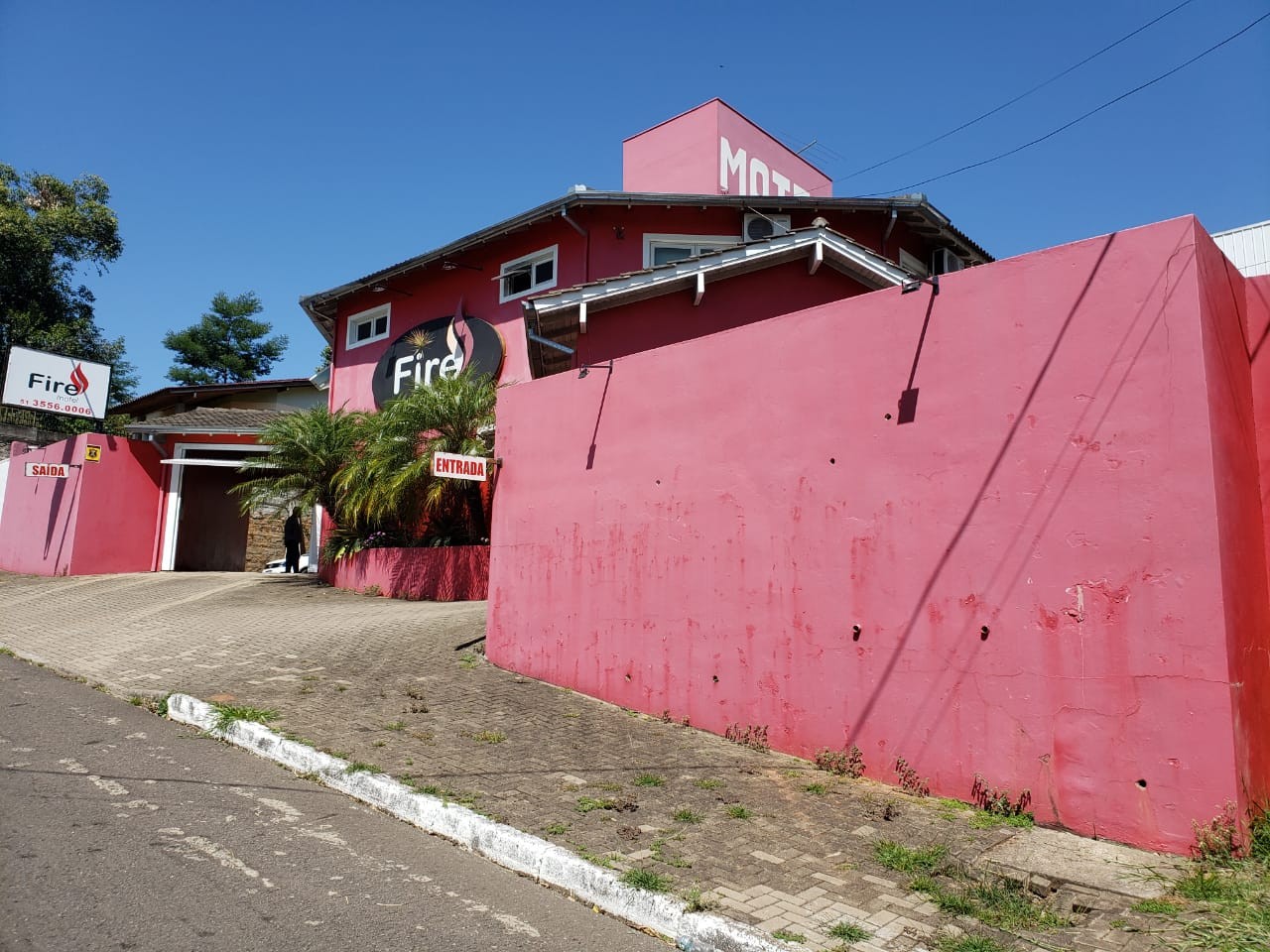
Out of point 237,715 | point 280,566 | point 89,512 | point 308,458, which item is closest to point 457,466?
point 237,715

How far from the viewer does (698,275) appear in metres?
11.2

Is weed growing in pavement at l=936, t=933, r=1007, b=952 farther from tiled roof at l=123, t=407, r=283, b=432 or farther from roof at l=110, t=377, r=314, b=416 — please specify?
roof at l=110, t=377, r=314, b=416

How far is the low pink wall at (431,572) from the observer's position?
1445 cm

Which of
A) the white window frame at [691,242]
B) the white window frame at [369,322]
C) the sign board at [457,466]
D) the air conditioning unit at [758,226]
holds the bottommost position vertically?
the sign board at [457,466]

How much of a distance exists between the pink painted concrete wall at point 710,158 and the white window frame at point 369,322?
6.46 metres

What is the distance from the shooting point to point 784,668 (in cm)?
688

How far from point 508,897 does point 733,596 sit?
11.6ft

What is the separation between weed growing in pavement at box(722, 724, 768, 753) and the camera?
6.97 m

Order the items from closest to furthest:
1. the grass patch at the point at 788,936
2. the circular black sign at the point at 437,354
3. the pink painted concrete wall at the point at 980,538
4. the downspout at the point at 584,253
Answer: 1. the grass patch at the point at 788,936
2. the pink painted concrete wall at the point at 980,538
3. the downspout at the point at 584,253
4. the circular black sign at the point at 437,354

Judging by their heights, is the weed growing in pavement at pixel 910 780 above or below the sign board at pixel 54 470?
below

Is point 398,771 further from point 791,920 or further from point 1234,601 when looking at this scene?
point 1234,601

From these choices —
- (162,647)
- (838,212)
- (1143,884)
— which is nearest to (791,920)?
(1143,884)

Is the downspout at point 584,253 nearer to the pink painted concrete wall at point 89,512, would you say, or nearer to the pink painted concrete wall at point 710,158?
the pink painted concrete wall at point 710,158

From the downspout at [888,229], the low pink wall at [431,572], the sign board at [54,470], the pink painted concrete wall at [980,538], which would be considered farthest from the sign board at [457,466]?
the sign board at [54,470]
